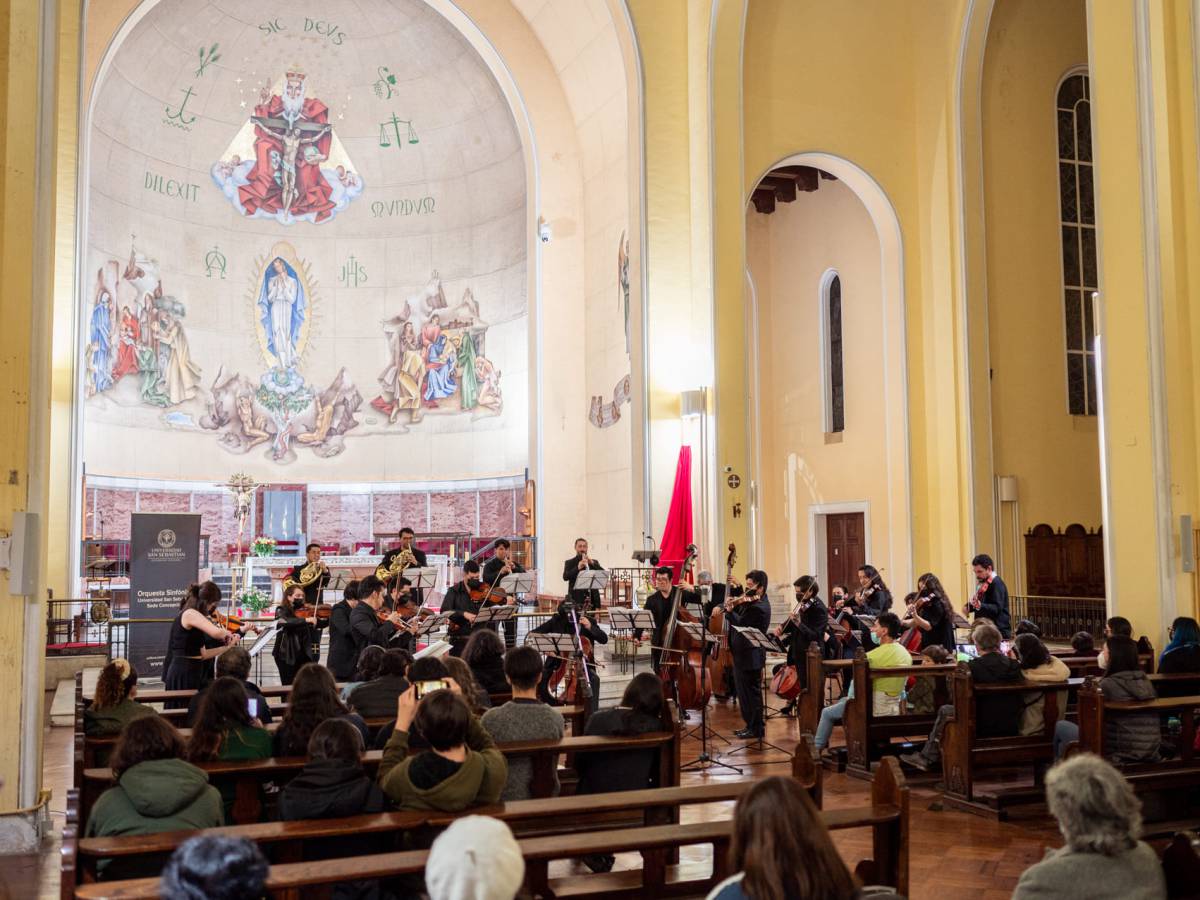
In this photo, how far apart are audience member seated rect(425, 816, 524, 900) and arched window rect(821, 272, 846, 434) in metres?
18.5

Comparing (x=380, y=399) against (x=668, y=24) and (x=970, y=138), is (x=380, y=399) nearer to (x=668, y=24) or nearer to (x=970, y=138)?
(x=668, y=24)

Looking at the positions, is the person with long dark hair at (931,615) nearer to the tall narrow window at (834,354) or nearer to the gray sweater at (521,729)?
Result: the gray sweater at (521,729)

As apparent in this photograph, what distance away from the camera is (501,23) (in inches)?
816

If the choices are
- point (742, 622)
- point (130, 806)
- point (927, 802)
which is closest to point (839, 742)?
point (742, 622)

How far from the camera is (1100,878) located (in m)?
3.03

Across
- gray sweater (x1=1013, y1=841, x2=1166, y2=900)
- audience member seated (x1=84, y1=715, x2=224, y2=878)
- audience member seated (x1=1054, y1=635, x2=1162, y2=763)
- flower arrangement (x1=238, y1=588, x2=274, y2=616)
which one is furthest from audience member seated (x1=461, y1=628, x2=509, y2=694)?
flower arrangement (x1=238, y1=588, x2=274, y2=616)

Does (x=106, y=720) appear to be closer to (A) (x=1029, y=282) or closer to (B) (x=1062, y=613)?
(B) (x=1062, y=613)

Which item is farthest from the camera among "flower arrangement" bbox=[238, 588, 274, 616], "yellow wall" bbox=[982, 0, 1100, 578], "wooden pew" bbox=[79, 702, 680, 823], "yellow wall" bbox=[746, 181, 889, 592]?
"yellow wall" bbox=[746, 181, 889, 592]

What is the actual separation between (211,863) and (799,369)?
1993cm

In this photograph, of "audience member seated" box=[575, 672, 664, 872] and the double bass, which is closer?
"audience member seated" box=[575, 672, 664, 872]

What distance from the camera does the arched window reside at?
20391mm

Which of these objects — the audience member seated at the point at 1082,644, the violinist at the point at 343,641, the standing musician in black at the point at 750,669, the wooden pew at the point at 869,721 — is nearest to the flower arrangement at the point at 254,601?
the violinist at the point at 343,641

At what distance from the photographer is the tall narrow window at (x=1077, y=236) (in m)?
17.2

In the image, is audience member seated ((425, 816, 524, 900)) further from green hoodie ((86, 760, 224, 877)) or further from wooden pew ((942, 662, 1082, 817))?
wooden pew ((942, 662, 1082, 817))
